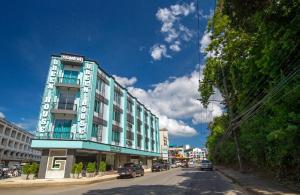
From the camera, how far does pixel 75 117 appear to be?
2870cm

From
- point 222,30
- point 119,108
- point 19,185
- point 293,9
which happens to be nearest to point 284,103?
point 293,9

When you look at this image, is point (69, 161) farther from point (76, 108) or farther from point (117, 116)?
point (117, 116)

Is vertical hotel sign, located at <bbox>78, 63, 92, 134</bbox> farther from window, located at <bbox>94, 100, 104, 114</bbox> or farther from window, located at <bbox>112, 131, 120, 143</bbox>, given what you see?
window, located at <bbox>112, 131, 120, 143</bbox>

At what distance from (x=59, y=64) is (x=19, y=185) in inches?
592

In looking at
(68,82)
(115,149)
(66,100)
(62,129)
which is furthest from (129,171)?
(68,82)

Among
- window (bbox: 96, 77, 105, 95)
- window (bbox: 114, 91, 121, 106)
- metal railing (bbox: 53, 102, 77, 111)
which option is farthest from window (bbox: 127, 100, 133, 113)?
metal railing (bbox: 53, 102, 77, 111)

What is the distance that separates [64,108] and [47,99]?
220 centimetres

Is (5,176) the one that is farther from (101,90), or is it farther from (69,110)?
(101,90)

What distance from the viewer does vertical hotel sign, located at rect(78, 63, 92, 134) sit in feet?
92.4

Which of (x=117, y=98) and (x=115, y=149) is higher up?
(x=117, y=98)

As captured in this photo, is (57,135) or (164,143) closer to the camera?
(57,135)

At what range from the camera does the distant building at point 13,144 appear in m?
65.0

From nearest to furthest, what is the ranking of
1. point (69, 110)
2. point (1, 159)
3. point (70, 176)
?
1. point (70, 176)
2. point (69, 110)
3. point (1, 159)

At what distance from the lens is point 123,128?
39.6m
